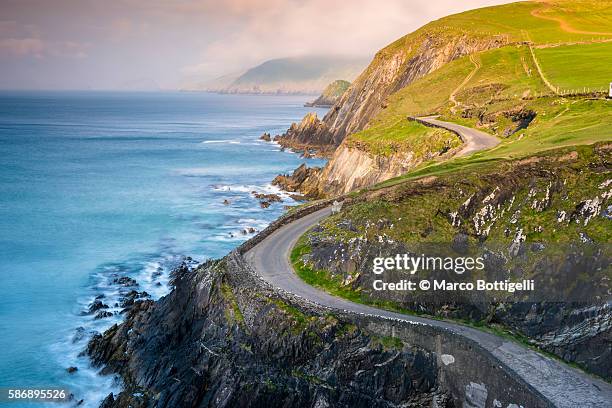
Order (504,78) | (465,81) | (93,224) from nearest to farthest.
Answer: (93,224)
(504,78)
(465,81)

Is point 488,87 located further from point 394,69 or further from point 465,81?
point 394,69

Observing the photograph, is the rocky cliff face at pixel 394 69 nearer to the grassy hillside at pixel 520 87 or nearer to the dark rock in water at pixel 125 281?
the grassy hillside at pixel 520 87

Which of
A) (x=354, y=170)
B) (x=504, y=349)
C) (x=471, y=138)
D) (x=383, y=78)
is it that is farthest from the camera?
(x=383, y=78)

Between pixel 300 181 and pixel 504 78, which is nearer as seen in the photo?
pixel 504 78

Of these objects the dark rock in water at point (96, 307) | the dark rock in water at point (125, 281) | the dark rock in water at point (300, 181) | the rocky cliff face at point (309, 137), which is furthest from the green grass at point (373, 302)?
the rocky cliff face at point (309, 137)

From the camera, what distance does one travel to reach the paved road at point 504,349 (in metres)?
24.1

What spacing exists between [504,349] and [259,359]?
12.6 m

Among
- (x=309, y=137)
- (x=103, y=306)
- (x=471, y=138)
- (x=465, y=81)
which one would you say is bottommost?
(x=103, y=306)

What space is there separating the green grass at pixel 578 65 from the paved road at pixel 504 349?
147 feet

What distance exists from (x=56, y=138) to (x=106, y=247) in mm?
106514

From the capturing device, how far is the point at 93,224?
70.8 meters

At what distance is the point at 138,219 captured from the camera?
7300 centimetres

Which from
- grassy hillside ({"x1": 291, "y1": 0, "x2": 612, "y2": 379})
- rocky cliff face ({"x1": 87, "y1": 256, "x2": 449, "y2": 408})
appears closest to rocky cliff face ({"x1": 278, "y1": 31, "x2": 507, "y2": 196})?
grassy hillside ({"x1": 291, "y1": 0, "x2": 612, "y2": 379})

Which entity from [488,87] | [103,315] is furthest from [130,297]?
[488,87]
